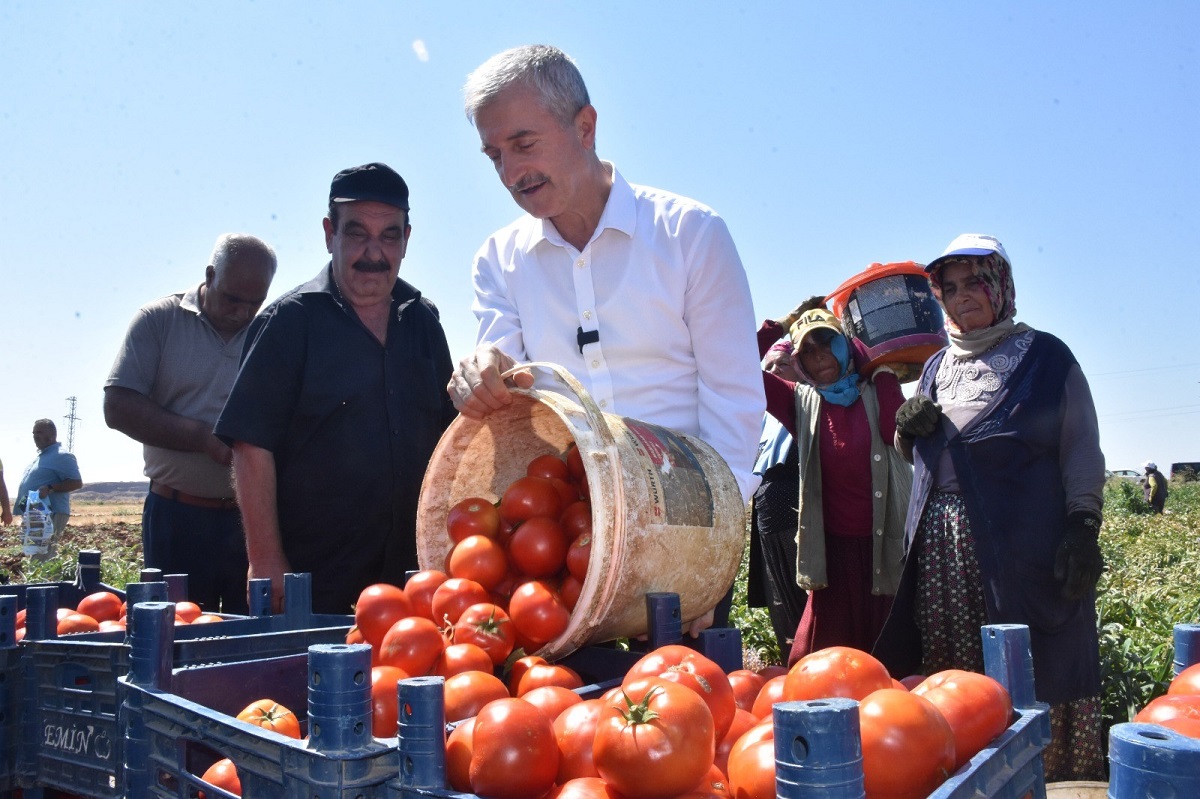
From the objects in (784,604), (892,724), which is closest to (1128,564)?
(784,604)

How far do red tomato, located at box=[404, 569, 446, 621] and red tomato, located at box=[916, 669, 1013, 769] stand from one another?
113 centimetres

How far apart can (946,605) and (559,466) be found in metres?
1.93

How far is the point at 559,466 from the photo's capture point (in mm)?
2492

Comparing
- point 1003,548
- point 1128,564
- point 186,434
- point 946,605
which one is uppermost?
point 186,434

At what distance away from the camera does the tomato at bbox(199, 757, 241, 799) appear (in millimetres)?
1504

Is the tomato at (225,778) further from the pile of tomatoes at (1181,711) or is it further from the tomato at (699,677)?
→ the pile of tomatoes at (1181,711)

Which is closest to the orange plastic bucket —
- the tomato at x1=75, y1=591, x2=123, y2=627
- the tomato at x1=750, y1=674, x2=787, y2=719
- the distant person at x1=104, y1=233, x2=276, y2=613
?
the tomato at x1=750, y1=674, x2=787, y2=719

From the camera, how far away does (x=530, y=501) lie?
2318 millimetres

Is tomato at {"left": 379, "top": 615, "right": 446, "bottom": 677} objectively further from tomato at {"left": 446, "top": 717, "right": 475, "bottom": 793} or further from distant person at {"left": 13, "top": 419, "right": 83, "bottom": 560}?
distant person at {"left": 13, "top": 419, "right": 83, "bottom": 560}

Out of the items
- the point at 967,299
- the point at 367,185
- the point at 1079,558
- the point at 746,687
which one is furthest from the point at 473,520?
the point at 967,299

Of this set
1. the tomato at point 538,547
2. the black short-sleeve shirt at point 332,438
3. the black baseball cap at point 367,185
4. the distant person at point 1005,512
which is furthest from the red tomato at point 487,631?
A: the distant person at point 1005,512

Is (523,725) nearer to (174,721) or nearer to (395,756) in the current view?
(395,756)

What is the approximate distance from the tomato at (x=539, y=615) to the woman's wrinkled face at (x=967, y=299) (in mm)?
2567

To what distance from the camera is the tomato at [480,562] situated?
2146mm
